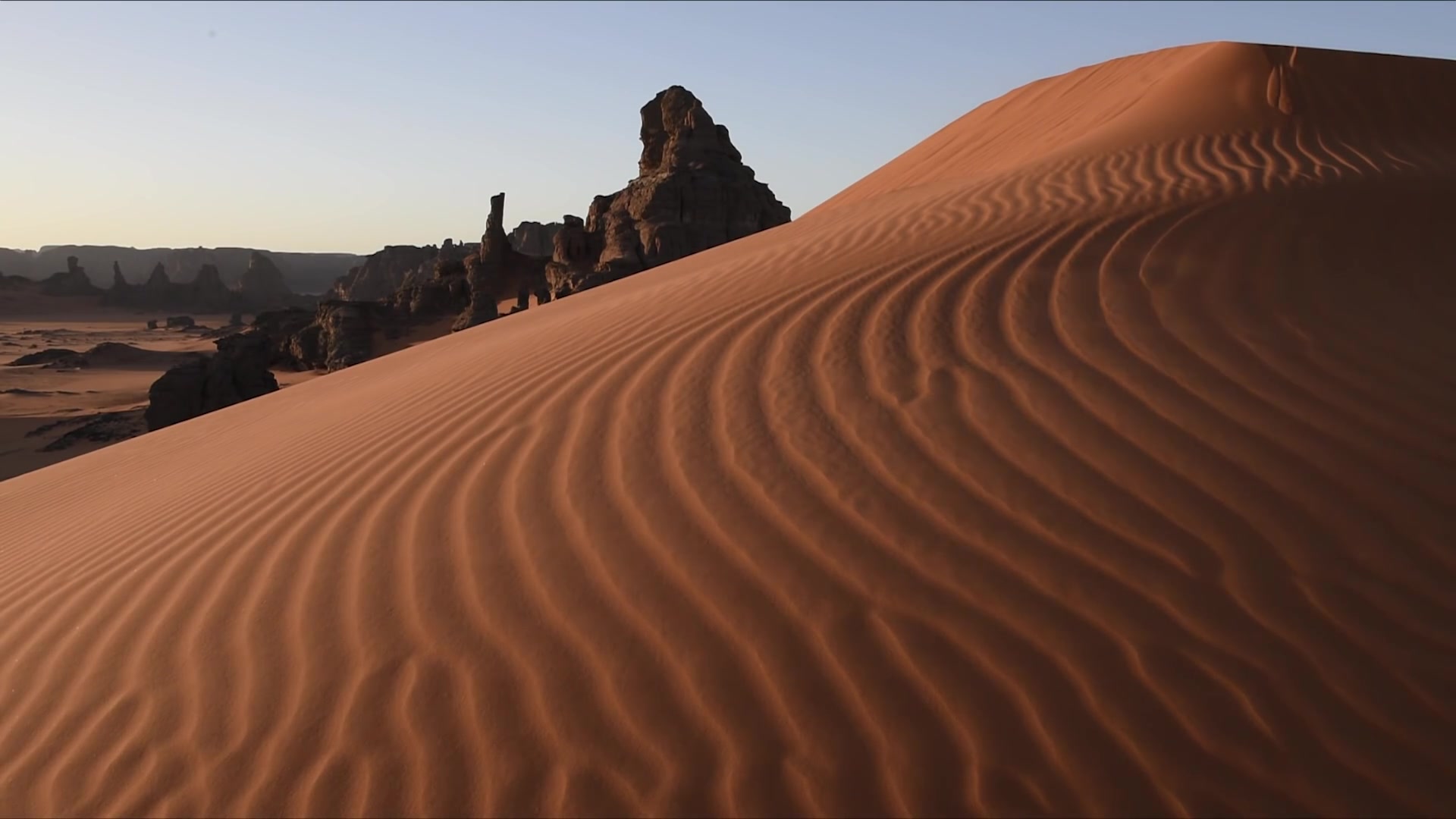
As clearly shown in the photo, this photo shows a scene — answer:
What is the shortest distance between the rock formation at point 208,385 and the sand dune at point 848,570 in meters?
11.2

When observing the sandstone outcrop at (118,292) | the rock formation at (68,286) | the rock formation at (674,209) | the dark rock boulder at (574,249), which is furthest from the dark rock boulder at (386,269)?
the rock formation at (674,209)

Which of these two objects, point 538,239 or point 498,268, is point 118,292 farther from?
point 498,268

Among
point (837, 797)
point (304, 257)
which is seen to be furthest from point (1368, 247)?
point (304, 257)

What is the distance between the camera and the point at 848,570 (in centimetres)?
265

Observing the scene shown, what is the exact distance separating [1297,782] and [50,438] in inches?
706

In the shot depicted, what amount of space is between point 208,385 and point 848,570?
1622 cm

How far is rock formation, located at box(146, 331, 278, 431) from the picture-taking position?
601 inches

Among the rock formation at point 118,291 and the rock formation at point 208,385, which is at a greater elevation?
the rock formation at point 118,291

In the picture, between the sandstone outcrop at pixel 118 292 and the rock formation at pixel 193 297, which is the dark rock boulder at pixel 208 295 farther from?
the sandstone outcrop at pixel 118 292

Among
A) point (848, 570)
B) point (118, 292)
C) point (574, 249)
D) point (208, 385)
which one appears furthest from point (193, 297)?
point (848, 570)

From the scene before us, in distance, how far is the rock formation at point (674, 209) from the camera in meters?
26.9

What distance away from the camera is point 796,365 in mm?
4000

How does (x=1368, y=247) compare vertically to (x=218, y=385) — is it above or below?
above

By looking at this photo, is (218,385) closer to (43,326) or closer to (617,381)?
(617,381)
